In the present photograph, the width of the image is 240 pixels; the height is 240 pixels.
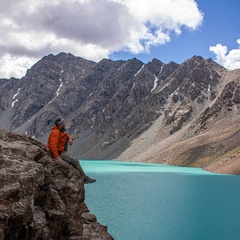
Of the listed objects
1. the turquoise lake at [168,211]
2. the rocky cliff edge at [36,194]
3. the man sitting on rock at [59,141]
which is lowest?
the turquoise lake at [168,211]

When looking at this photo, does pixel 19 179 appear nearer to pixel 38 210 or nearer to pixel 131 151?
pixel 38 210

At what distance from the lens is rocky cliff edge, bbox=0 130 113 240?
12.8 meters

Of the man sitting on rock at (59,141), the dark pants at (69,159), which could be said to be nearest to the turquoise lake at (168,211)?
the dark pants at (69,159)

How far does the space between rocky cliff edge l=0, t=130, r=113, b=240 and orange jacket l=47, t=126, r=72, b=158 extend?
45 centimetres

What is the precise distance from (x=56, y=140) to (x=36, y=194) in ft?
11.8

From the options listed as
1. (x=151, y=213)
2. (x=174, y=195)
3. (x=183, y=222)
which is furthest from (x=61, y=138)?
(x=174, y=195)

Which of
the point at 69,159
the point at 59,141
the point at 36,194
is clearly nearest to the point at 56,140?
the point at 59,141

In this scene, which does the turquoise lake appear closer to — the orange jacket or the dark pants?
the dark pants

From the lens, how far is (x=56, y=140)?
701 inches

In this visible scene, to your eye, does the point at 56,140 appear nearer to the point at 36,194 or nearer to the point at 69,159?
the point at 69,159

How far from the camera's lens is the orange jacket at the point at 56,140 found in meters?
17.7

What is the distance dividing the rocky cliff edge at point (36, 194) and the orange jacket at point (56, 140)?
17.7 inches

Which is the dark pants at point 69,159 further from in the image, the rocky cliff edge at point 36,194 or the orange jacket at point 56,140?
the rocky cliff edge at point 36,194

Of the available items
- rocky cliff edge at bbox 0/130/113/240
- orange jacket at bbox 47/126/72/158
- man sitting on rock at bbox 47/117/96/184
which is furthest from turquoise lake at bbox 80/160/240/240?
orange jacket at bbox 47/126/72/158
